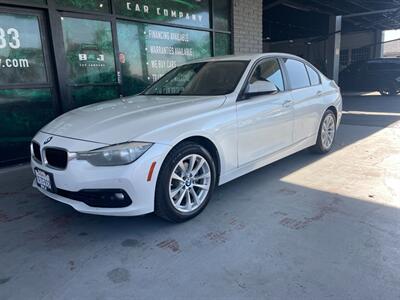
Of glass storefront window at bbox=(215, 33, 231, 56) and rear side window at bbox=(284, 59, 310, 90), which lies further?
glass storefront window at bbox=(215, 33, 231, 56)

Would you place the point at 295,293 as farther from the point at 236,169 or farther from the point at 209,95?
the point at 209,95

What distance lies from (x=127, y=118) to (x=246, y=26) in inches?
265

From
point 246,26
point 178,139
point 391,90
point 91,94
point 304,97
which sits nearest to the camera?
point 178,139

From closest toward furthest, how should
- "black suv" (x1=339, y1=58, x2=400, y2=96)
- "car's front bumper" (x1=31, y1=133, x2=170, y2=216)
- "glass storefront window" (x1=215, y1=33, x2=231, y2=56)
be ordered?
"car's front bumper" (x1=31, y1=133, x2=170, y2=216) < "glass storefront window" (x1=215, y1=33, x2=231, y2=56) < "black suv" (x1=339, y1=58, x2=400, y2=96)

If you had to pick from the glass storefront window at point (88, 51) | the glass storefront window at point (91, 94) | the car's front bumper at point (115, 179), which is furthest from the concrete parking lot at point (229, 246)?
the glass storefront window at point (88, 51)

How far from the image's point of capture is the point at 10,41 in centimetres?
471

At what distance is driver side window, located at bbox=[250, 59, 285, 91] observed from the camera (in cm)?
374

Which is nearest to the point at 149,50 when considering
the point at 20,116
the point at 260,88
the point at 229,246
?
the point at 20,116

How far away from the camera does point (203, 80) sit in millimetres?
3826

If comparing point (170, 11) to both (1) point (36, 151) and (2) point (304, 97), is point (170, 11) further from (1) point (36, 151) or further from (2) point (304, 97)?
(1) point (36, 151)

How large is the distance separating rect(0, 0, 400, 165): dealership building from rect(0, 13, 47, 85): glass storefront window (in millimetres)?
12

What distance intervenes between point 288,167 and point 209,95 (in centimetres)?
178

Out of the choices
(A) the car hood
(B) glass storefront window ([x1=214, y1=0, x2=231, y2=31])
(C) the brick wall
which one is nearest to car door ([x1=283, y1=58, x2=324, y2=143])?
(A) the car hood

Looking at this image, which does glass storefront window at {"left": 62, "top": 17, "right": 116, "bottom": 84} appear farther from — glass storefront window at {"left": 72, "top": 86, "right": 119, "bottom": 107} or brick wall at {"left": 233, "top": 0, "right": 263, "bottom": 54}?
brick wall at {"left": 233, "top": 0, "right": 263, "bottom": 54}
